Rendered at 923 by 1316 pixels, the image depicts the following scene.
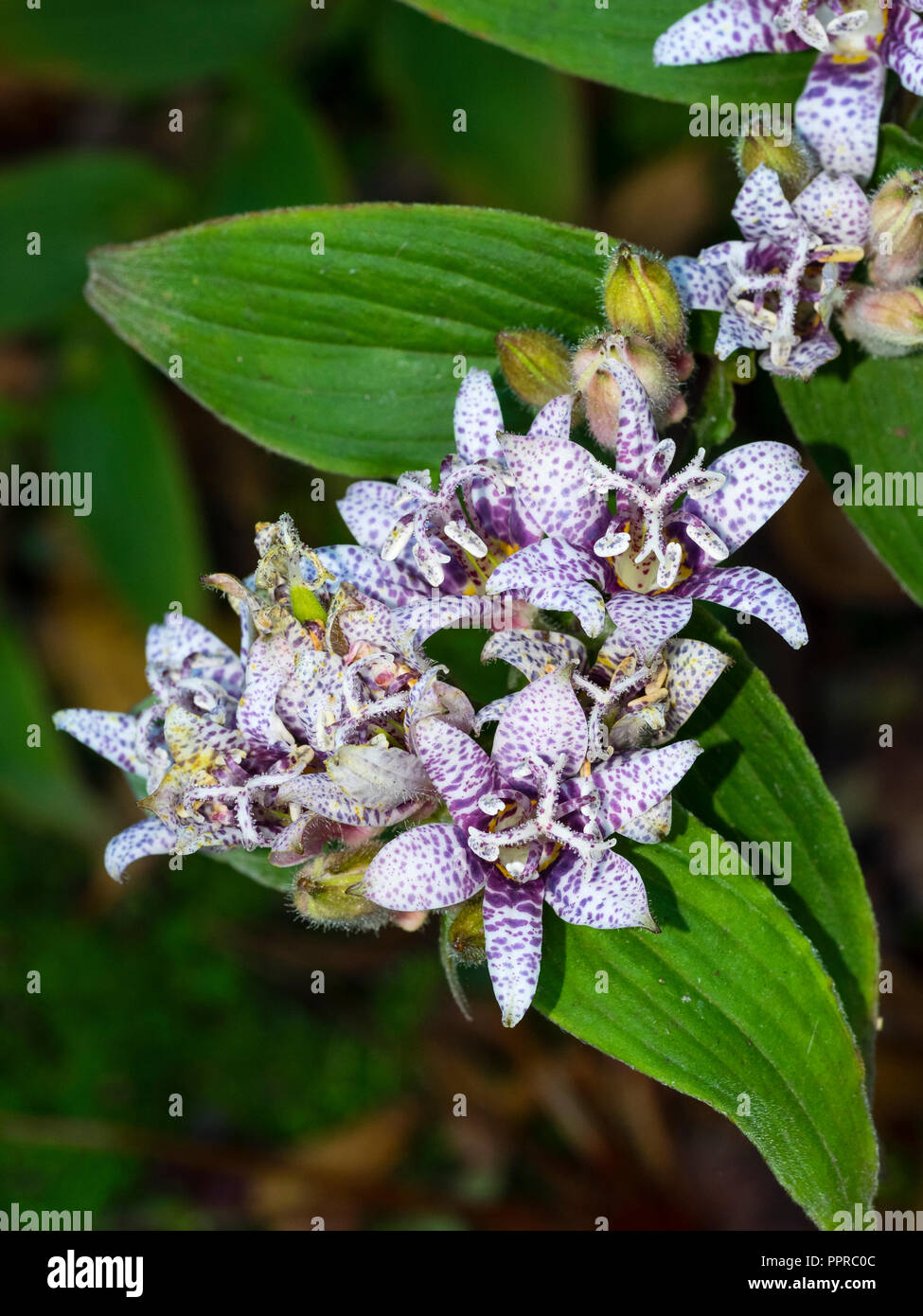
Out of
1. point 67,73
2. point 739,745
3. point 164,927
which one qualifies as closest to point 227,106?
point 67,73

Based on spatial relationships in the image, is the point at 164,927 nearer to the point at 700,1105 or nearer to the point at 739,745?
Answer: the point at 700,1105

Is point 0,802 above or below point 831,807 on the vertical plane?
below

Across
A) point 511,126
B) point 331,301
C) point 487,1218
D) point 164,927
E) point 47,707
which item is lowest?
point 487,1218

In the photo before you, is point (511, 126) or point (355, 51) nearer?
point (511, 126)

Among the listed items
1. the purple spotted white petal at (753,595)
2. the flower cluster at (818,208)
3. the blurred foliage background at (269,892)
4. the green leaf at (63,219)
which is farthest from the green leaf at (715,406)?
the green leaf at (63,219)

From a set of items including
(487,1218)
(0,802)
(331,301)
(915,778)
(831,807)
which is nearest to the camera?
(831,807)

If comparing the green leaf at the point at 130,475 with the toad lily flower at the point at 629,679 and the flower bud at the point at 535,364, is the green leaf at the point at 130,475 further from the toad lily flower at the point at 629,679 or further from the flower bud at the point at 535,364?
the toad lily flower at the point at 629,679

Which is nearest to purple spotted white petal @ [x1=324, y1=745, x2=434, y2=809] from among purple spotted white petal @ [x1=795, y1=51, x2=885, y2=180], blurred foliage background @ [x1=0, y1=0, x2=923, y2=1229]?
purple spotted white petal @ [x1=795, y1=51, x2=885, y2=180]
